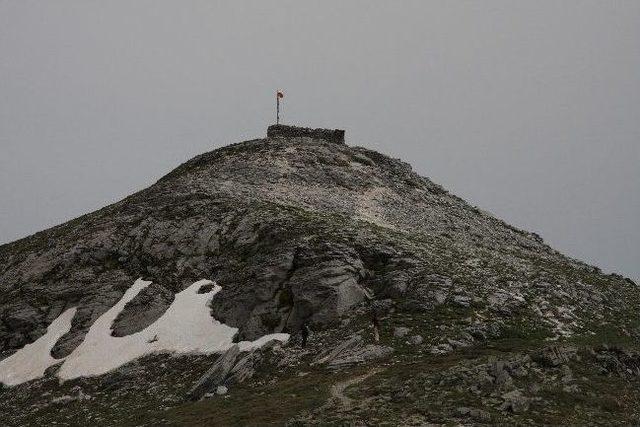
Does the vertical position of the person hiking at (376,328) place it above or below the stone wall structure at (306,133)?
below

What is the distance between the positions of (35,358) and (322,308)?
23526 mm

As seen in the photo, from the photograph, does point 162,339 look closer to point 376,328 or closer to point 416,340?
point 376,328

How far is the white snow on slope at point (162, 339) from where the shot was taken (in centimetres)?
4231

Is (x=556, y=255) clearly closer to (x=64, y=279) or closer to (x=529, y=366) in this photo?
(x=529, y=366)

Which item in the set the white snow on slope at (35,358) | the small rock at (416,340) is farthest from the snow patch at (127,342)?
the small rock at (416,340)

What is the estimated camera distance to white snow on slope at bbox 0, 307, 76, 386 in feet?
146

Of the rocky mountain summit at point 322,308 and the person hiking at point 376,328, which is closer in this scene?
the rocky mountain summit at point 322,308

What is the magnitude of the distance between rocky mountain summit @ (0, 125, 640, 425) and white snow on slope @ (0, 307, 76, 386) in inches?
28.8

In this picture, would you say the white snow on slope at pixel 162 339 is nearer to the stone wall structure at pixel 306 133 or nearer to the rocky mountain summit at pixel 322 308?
the rocky mountain summit at pixel 322 308

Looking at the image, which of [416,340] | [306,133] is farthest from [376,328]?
[306,133]

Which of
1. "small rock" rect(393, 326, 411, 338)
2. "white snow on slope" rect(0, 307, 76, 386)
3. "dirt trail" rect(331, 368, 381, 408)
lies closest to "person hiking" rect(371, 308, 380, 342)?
"small rock" rect(393, 326, 411, 338)

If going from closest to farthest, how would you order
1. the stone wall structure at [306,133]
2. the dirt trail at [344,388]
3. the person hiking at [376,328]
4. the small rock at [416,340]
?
1. the dirt trail at [344,388]
2. the small rock at [416,340]
3. the person hiking at [376,328]
4. the stone wall structure at [306,133]

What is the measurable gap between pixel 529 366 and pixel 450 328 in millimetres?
7561

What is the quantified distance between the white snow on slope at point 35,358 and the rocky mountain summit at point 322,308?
2.40 feet
